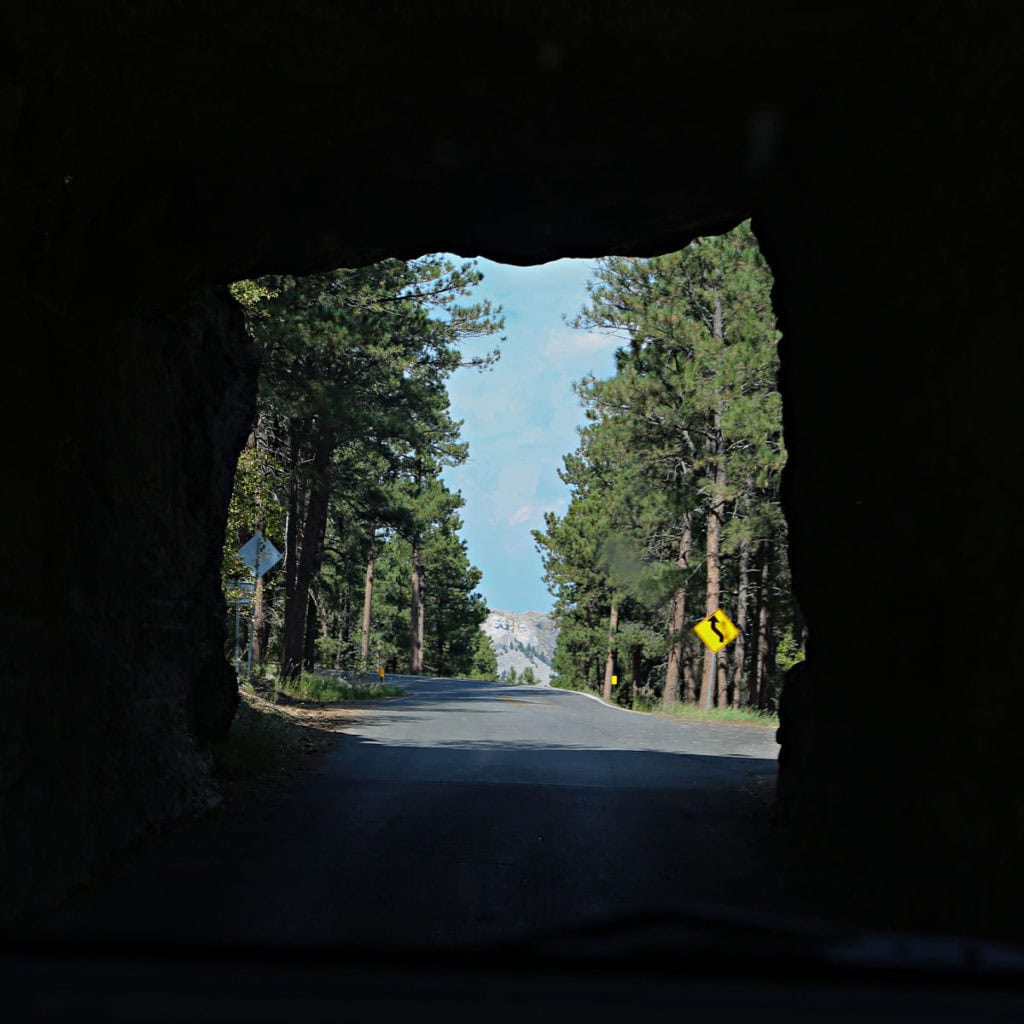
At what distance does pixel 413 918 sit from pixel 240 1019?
3.87 m

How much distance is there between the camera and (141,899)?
5895 mm

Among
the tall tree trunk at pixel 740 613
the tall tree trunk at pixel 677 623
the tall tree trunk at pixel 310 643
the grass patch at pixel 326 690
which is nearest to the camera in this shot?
the grass patch at pixel 326 690

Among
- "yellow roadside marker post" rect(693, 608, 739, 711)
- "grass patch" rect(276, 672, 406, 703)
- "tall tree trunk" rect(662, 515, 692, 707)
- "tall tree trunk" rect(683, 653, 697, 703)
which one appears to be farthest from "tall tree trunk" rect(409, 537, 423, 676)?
"yellow roadside marker post" rect(693, 608, 739, 711)

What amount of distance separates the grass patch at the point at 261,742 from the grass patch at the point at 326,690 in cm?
527

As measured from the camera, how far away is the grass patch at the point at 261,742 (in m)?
11.2

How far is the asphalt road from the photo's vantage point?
5395mm

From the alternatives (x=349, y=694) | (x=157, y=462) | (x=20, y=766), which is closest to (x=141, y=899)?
(x=20, y=766)

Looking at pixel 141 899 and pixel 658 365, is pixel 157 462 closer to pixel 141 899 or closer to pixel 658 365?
pixel 141 899

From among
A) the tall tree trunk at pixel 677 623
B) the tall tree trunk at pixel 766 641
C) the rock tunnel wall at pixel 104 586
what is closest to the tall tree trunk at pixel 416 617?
the tall tree trunk at pixel 677 623

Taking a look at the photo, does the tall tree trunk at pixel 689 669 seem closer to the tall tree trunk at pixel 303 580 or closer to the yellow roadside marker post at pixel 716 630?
the yellow roadside marker post at pixel 716 630

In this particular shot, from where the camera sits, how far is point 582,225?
8.95m

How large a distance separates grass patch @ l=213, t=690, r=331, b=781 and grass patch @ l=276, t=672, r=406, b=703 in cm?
527

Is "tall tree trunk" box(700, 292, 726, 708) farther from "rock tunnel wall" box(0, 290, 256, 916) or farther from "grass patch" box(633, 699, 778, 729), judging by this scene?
"rock tunnel wall" box(0, 290, 256, 916)

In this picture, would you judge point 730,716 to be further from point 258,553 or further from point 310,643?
point 310,643
